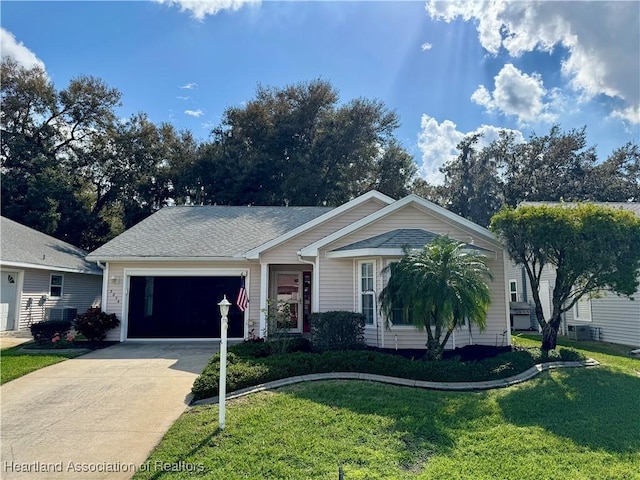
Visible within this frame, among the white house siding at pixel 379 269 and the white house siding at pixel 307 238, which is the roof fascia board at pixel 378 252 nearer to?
the white house siding at pixel 379 269

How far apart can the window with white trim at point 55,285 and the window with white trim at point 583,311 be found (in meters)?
21.9

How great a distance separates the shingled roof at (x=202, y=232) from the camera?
45.9 feet

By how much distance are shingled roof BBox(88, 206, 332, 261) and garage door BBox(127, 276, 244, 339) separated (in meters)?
0.98

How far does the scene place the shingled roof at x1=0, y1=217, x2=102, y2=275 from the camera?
15.0 metres

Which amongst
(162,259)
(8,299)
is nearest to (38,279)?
(8,299)

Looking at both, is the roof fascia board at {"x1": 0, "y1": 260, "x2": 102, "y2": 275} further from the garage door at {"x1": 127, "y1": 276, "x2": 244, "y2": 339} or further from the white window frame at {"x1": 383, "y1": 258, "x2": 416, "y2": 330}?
the white window frame at {"x1": 383, "y1": 258, "x2": 416, "y2": 330}

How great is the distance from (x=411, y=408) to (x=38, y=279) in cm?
1673

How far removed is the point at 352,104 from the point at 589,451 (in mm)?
28880

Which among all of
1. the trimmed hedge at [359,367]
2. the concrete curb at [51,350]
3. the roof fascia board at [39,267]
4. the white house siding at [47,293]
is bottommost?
the concrete curb at [51,350]

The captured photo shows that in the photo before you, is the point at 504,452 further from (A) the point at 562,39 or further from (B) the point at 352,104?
(B) the point at 352,104

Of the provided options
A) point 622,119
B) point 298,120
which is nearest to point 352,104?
point 298,120

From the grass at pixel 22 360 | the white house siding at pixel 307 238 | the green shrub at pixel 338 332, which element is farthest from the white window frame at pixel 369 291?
the grass at pixel 22 360

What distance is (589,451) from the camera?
17.3ft

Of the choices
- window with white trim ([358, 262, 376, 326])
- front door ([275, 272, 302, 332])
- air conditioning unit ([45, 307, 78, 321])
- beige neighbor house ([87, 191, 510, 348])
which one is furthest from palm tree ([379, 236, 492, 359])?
air conditioning unit ([45, 307, 78, 321])
